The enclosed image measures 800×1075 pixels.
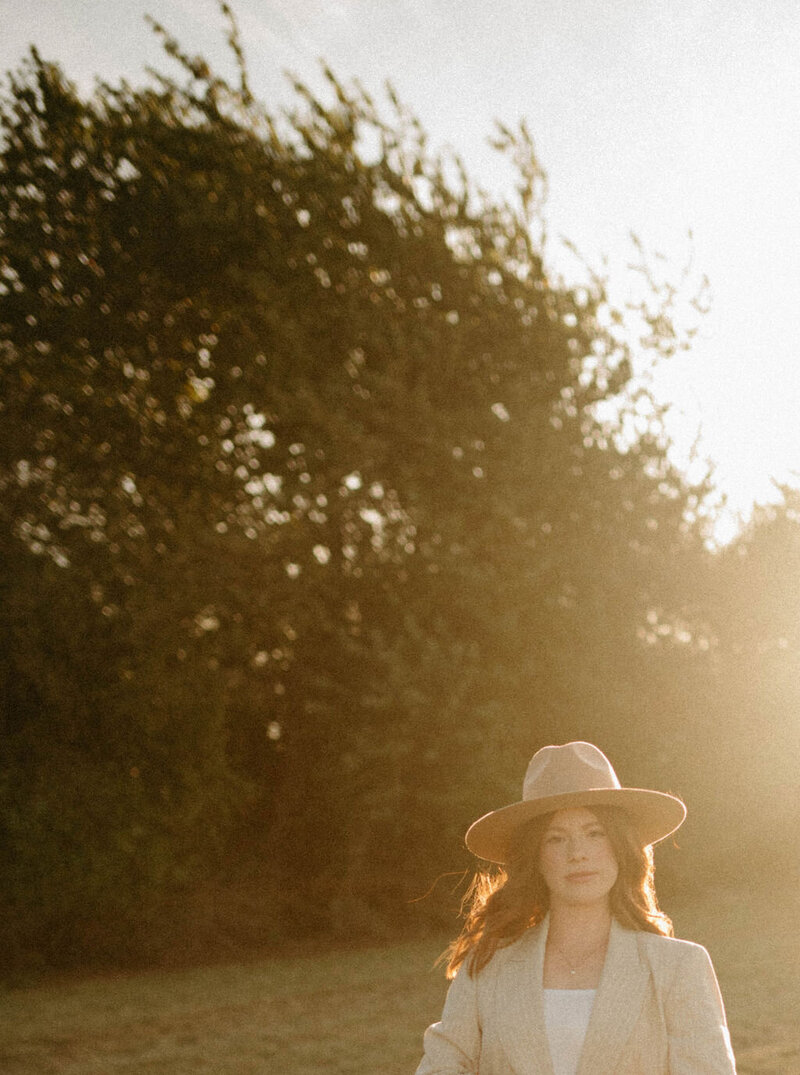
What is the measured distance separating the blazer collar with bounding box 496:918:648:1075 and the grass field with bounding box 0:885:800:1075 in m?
5.75

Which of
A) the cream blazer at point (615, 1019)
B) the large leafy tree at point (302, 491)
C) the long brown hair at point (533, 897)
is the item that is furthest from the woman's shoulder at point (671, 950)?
the large leafy tree at point (302, 491)

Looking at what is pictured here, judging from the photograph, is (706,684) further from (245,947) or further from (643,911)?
(643,911)

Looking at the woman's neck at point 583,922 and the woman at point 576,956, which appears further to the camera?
the woman's neck at point 583,922

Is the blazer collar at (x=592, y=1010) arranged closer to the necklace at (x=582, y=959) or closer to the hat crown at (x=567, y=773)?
the necklace at (x=582, y=959)

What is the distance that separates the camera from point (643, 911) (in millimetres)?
2912

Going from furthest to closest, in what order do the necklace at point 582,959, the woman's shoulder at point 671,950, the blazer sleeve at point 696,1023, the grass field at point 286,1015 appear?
the grass field at point 286,1015 < the necklace at point 582,959 < the woman's shoulder at point 671,950 < the blazer sleeve at point 696,1023

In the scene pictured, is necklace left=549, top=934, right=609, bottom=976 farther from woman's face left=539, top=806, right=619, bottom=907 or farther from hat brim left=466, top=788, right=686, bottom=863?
hat brim left=466, top=788, right=686, bottom=863

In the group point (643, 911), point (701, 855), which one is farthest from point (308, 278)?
point (643, 911)

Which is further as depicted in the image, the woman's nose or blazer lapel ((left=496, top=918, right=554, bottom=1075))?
the woman's nose

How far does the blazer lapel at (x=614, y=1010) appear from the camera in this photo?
259cm

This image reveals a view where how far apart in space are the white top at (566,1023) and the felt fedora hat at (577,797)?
18.5 inches

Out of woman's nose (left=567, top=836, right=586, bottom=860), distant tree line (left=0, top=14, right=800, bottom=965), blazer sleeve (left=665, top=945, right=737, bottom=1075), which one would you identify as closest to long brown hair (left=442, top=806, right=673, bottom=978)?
woman's nose (left=567, top=836, right=586, bottom=860)

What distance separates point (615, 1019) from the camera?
262 centimetres

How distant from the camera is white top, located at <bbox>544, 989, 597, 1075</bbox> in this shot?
103 inches
